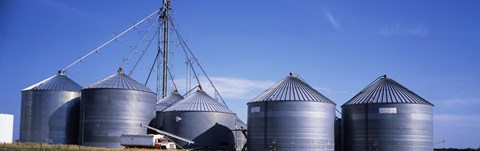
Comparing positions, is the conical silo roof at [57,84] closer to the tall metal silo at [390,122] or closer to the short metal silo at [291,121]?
the short metal silo at [291,121]

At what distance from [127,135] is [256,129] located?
17713 mm

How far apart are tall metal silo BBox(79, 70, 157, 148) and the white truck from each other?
13.8 ft

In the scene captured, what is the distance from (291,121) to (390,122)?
13.9 m

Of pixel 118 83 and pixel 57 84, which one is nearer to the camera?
pixel 118 83

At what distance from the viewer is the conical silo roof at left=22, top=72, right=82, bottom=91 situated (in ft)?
288

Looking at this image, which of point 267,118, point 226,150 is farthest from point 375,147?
point 226,150

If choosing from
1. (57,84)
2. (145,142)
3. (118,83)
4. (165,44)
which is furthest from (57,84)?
(165,44)

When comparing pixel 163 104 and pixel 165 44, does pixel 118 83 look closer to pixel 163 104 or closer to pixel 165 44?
pixel 163 104

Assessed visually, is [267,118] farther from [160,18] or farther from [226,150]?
[160,18]

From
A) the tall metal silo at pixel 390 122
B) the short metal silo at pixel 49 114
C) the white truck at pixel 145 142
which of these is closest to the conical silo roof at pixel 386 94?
the tall metal silo at pixel 390 122

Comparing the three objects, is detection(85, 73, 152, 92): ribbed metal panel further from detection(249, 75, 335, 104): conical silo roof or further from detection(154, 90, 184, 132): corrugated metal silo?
detection(249, 75, 335, 104): conical silo roof

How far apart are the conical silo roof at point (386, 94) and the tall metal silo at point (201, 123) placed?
19.9 metres

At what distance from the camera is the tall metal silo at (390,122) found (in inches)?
3019

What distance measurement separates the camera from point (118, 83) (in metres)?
84.7
